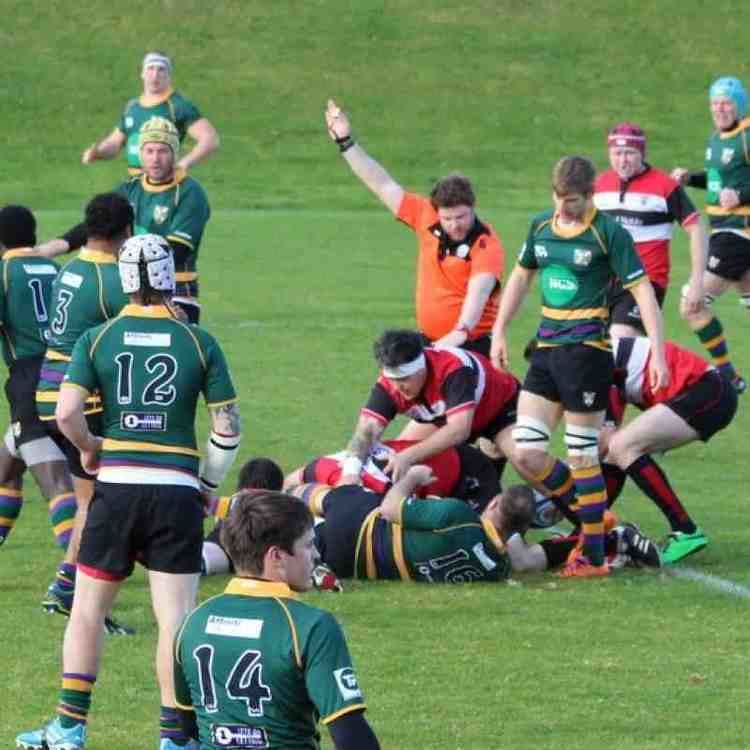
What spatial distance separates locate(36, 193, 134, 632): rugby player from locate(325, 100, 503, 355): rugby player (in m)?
2.91

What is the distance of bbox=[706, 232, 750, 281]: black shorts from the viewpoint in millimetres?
18141

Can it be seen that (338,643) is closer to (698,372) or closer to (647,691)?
(647,691)

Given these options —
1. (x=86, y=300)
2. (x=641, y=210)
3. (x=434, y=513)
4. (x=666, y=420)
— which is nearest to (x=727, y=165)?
(x=641, y=210)

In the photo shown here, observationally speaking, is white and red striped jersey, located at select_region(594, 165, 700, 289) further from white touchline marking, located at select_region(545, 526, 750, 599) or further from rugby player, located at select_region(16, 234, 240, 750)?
rugby player, located at select_region(16, 234, 240, 750)

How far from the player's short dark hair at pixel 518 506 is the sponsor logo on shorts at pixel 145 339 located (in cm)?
327

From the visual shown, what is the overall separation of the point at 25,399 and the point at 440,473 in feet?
8.08

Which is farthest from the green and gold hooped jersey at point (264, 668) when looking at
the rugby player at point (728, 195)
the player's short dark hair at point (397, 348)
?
the rugby player at point (728, 195)

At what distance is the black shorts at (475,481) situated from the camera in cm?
1209

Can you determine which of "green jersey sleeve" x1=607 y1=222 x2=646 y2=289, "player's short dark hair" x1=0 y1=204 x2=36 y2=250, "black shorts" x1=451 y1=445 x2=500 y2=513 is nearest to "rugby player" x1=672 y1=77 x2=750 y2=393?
"black shorts" x1=451 y1=445 x2=500 y2=513

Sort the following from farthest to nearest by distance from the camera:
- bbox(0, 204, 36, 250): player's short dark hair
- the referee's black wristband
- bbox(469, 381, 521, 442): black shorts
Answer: the referee's black wristband < bbox(469, 381, 521, 442): black shorts < bbox(0, 204, 36, 250): player's short dark hair

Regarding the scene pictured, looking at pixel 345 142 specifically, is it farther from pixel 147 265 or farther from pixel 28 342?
pixel 147 265

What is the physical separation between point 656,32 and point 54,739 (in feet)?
127

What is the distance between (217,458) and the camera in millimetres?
8539

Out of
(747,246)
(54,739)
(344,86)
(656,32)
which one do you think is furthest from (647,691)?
(656,32)
